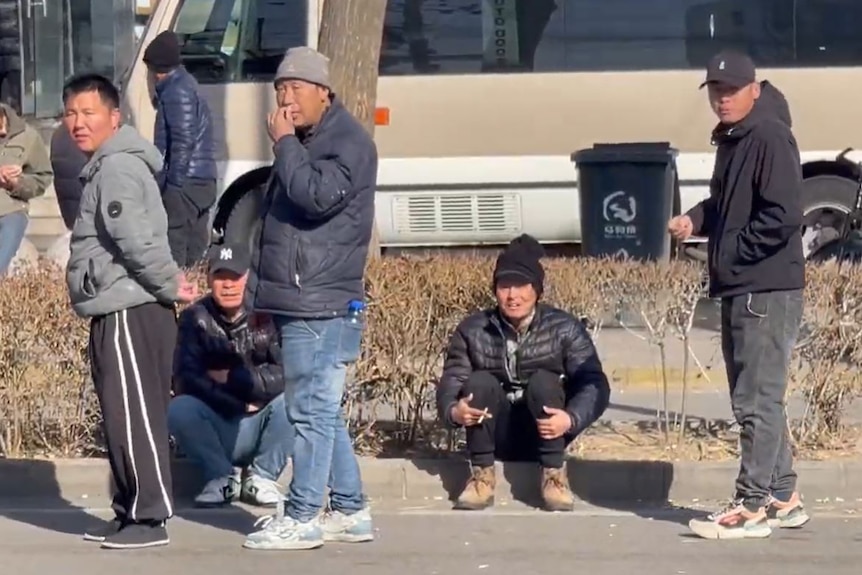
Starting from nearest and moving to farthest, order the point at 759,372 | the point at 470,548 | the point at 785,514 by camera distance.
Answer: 1. the point at 759,372
2. the point at 470,548
3. the point at 785,514

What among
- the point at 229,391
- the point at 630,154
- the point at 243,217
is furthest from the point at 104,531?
the point at 243,217

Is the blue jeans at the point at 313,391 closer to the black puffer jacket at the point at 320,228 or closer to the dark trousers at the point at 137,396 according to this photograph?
the black puffer jacket at the point at 320,228

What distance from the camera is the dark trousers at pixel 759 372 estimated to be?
6320mm

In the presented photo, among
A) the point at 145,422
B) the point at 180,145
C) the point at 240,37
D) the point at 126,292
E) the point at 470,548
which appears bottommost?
the point at 470,548

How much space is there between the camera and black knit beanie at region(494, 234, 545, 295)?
705 cm

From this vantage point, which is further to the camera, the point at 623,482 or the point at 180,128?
the point at 180,128

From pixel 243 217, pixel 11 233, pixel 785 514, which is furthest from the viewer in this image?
pixel 243 217

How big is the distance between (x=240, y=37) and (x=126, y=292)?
801 cm

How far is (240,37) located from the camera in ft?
45.6

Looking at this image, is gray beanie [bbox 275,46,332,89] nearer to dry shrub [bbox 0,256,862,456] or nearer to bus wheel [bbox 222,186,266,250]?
dry shrub [bbox 0,256,862,456]

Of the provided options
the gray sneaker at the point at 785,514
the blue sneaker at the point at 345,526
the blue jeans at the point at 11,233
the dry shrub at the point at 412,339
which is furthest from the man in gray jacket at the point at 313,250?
the blue jeans at the point at 11,233

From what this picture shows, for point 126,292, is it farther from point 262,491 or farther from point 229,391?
point 262,491

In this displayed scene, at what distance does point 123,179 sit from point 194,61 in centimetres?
789

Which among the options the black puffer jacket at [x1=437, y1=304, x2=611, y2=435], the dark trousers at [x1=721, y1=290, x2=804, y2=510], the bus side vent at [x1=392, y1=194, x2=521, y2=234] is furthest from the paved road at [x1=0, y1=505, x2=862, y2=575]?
the bus side vent at [x1=392, y1=194, x2=521, y2=234]
